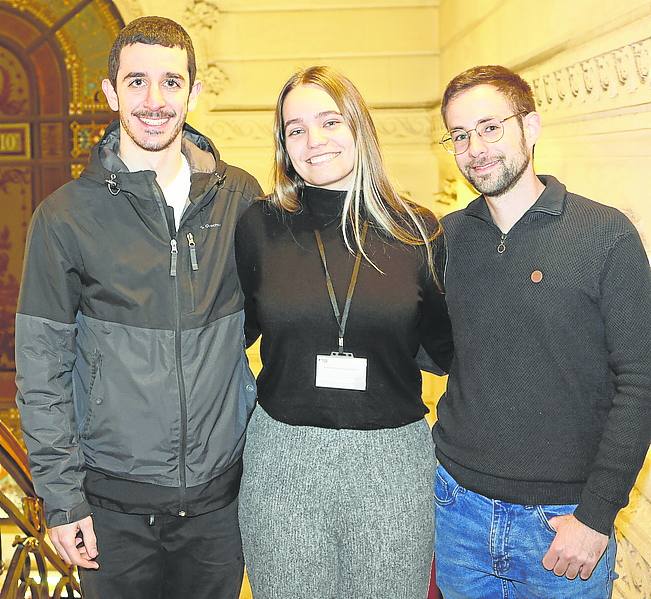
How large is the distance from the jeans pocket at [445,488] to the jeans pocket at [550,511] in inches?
7.0

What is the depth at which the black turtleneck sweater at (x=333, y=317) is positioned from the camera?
169cm

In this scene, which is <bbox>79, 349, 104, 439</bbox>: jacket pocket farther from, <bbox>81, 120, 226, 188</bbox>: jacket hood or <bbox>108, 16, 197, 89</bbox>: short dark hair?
<bbox>108, 16, 197, 89</bbox>: short dark hair

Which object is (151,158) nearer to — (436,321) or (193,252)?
(193,252)

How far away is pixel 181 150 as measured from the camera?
1951 millimetres

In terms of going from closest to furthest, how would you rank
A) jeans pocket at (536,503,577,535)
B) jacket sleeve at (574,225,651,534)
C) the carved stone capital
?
1. jacket sleeve at (574,225,651,534)
2. jeans pocket at (536,503,577,535)
3. the carved stone capital

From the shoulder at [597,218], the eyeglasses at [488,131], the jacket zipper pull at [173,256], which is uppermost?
the eyeglasses at [488,131]

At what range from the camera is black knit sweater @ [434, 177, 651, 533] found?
153 centimetres

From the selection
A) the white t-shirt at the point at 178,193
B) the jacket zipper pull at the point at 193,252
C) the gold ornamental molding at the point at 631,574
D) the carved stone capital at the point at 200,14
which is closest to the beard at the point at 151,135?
the white t-shirt at the point at 178,193

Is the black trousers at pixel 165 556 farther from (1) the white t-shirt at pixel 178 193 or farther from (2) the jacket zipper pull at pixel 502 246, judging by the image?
(2) the jacket zipper pull at pixel 502 246

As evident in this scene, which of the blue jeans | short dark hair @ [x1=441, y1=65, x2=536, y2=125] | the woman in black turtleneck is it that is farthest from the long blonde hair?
the blue jeans

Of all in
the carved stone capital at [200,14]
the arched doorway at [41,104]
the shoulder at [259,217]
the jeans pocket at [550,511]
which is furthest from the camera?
the arched doorway at [41,104]

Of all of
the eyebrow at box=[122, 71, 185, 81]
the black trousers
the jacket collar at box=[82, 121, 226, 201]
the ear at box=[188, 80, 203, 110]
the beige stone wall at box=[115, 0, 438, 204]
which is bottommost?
the black trousers

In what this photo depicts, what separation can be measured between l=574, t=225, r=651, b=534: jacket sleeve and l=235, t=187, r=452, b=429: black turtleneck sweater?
0.40 meters

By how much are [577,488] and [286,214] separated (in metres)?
0.89
